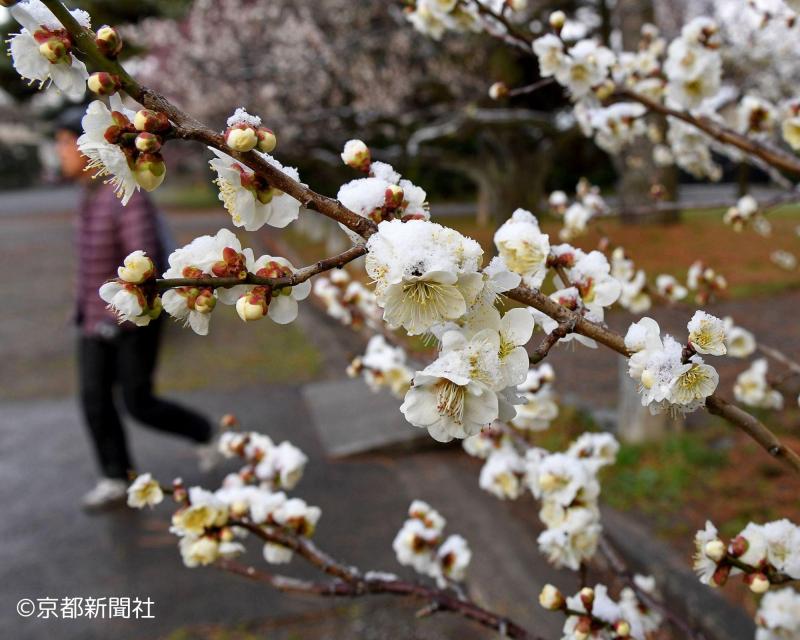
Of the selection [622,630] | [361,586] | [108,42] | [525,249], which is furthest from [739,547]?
[108,42]

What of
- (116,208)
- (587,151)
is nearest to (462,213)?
(587,151)

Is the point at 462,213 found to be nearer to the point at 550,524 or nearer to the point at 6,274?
the point at 6,274

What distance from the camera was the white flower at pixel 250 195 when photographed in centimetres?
87

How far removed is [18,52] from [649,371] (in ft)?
2.99

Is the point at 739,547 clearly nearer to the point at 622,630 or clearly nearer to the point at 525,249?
the point at 622,630

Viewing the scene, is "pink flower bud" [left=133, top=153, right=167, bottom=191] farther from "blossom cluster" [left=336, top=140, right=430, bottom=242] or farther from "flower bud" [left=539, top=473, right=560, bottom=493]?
"flower bud" [left=539, top=473, right=560, bottom=493]

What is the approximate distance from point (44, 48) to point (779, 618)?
1747 millimetres

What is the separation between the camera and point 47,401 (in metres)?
5.49

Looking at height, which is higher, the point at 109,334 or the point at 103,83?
the point at 103,83

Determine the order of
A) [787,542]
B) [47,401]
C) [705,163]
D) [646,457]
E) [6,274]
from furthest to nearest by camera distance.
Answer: [6,274] → [47,401] → [646,457] → [705,163] → [787,542]

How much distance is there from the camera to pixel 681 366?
86 cm

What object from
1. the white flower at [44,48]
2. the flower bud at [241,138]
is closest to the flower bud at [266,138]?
the flower bud at [241,138]

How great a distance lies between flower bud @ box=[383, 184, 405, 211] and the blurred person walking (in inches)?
104

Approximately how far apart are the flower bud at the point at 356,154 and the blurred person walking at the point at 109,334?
2568 millimetres
